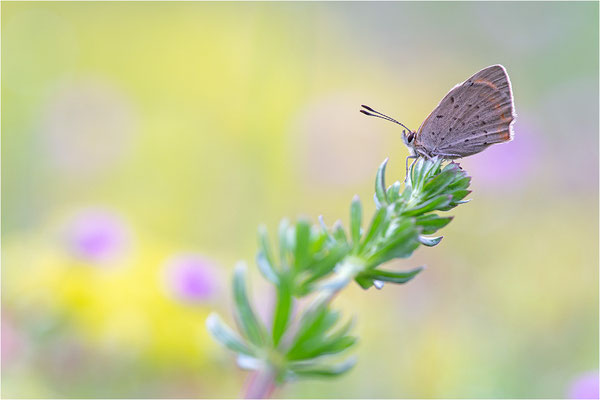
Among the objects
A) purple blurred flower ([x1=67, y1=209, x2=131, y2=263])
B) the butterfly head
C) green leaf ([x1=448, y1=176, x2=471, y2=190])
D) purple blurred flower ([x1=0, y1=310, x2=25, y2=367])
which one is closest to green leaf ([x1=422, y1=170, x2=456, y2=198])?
green leaf ([x1=448, y1=176, x2=471, y2=190])

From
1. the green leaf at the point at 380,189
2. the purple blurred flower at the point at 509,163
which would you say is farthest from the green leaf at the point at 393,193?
the purple blurred flower at the point at 509,163

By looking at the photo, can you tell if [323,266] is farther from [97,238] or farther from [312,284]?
[97,238]

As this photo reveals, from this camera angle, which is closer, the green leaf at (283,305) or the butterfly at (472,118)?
the green leaf at (283,305)

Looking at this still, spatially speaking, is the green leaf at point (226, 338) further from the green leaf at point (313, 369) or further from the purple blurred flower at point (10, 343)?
the purple blurred flower at point (10, 343)

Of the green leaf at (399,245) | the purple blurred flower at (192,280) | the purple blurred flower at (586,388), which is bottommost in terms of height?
the purple blurred flower at (586,388)

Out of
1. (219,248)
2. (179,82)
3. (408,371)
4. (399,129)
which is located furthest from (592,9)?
(408,371)

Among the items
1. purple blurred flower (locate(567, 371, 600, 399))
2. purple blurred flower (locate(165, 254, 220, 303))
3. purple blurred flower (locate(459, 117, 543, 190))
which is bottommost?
purple blurred flower (locate(567, 371, 600, 399))

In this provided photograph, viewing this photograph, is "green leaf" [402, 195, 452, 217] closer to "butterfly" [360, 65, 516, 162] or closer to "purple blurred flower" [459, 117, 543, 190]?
"butterfly" [360, 65, 516, 162]

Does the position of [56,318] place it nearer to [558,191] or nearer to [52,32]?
[52,32]

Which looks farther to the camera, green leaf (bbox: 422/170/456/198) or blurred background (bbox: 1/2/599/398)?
blurred background (bbox: 1/2/599/398)
